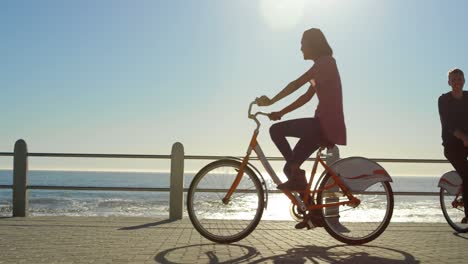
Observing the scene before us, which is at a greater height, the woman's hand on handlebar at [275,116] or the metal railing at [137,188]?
the woman's hand on handlebar at [275,116]

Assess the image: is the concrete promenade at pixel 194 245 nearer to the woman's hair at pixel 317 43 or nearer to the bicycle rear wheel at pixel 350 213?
the bicycle rear wheel at pixel 350 213

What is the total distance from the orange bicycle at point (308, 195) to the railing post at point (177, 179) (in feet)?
11.4

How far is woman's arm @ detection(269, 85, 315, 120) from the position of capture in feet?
18.5

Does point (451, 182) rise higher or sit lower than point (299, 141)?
lower

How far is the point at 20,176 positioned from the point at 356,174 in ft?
20.2

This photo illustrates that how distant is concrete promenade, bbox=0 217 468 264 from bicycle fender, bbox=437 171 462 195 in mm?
562

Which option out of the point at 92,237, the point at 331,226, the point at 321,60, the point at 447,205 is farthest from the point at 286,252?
the point at 447,205

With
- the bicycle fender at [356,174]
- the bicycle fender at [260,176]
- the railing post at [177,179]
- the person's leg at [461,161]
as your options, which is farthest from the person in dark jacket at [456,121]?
the railing post at [177,179]

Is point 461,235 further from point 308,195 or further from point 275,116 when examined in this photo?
point 275,116

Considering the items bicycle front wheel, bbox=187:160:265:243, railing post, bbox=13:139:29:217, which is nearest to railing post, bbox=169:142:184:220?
railing post, bbox=13:139:29:217

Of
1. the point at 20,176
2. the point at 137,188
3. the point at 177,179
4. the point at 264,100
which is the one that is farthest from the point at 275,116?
the point at 20,176

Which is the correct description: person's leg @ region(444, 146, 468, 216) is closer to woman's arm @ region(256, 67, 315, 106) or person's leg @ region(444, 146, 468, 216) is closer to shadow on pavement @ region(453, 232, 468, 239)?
shadow on pavement @ region(453, 232, 468, 239)

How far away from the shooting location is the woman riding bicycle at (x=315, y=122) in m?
5.51

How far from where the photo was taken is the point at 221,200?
231 inches
